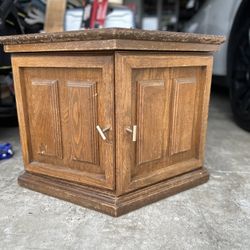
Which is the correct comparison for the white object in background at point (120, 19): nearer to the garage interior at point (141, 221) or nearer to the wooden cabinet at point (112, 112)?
the wooden cabinet at point (112, 112)

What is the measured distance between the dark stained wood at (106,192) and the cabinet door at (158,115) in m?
0.03

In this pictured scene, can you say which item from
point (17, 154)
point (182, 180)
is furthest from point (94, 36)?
point (17, 154)

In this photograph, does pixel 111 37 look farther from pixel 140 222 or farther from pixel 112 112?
pixel 140 222

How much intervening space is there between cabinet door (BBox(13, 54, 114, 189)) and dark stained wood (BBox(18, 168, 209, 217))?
3 cm

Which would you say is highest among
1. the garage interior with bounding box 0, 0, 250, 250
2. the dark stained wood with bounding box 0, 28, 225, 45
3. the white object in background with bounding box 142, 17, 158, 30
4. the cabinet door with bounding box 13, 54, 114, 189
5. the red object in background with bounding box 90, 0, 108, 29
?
the red object in background with bounding box 90, 0, 108, 29

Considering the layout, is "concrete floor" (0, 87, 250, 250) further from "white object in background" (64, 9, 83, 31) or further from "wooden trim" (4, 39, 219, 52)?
"white object in background" (64, 9, 83, 31)

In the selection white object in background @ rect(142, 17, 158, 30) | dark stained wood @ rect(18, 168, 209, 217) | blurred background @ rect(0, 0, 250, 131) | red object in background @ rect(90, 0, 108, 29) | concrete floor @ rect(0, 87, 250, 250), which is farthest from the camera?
white object in background @ rect(142, 17, 158, 30)

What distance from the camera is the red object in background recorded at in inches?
73.4

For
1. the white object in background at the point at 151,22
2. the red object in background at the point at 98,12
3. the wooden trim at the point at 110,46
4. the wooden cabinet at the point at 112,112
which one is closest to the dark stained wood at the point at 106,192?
the wooden cabinet at the point at 112,112

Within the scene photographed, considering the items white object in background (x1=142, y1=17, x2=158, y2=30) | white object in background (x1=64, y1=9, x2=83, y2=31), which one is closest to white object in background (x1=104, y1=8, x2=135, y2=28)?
white object in background (x1=64, y1=9, x2=83, y2=31)

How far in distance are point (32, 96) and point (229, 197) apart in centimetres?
72

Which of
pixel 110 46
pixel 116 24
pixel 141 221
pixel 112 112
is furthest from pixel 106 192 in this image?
pixel 116 24

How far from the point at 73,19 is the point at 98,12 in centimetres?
19

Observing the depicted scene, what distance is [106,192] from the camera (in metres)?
0.77
